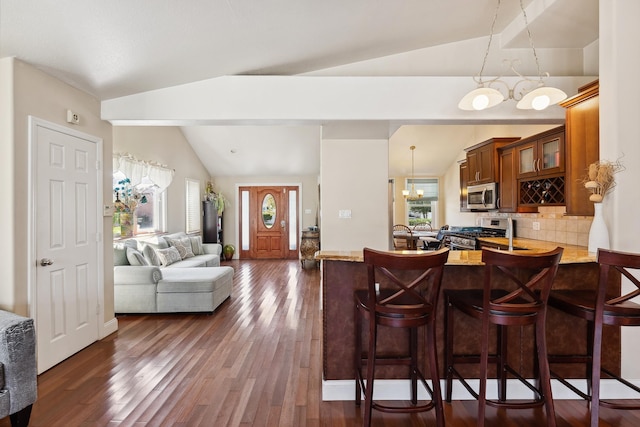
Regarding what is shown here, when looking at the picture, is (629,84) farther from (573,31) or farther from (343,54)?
(343,54)

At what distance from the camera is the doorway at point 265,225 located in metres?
9.20

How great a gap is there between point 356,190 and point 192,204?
494 cm

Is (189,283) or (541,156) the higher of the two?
(541,156)

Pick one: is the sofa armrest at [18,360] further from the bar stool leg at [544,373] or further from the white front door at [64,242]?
the bar stool leg at [544,373]

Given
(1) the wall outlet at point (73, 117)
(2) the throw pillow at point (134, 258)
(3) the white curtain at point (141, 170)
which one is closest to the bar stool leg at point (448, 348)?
(1) the wall outlet at point (73, 117)

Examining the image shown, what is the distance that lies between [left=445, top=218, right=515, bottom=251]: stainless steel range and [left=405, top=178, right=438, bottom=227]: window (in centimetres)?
349

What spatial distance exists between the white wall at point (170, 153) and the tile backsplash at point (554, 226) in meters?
5.95

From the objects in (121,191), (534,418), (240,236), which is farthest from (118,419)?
(240,236)

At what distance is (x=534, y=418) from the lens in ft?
7.11

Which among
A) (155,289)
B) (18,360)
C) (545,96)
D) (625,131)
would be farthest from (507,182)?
(18,360)

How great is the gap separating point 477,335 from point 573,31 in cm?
298

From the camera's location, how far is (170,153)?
6.82m

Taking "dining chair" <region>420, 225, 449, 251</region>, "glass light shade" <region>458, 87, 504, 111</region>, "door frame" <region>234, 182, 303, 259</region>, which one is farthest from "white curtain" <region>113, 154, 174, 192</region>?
"dining chair" <region>420, 225, 449, 251</region>

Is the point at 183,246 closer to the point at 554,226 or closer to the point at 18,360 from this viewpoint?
the point at 18,360
